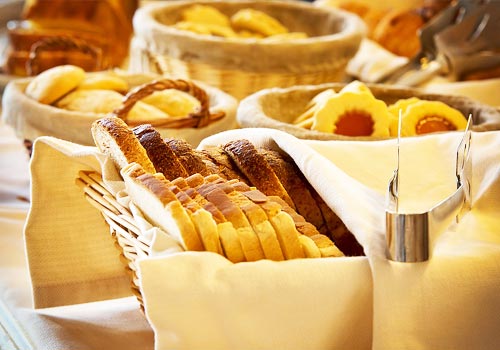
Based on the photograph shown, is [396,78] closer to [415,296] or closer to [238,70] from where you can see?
[238,70]

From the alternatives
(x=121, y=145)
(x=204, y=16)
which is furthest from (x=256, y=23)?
(x=121, y=145)

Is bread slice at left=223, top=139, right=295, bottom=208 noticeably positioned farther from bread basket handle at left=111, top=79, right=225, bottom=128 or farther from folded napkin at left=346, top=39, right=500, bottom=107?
folded napkin at left=346, top=39, right=500, bottom=107

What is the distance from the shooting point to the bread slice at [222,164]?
85 cm

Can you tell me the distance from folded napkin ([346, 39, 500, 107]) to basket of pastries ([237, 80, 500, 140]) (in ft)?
0.74

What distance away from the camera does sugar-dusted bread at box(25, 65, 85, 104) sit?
1343 mm

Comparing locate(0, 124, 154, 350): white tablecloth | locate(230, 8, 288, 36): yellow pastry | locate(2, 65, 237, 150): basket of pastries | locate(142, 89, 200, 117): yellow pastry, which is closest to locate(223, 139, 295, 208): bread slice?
locate(0, 124, 154, 350): white tablecloth

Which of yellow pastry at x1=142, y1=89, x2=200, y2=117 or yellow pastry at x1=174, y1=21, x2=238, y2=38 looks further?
yellow pastry at x1=174, y1=21, x2=238, y2=38

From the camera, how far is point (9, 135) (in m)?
1.76

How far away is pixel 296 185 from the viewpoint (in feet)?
2.84

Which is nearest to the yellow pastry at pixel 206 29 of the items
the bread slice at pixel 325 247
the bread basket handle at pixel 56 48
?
the bread basket handle at pixel 56 48

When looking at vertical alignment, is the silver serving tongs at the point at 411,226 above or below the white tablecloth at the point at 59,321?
above

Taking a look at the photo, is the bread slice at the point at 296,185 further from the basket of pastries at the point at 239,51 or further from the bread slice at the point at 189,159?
the basket of pastries at the point at 239,51

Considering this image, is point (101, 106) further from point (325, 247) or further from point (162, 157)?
point (325, 247)

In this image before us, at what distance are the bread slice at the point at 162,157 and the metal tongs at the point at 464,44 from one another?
0.97m
